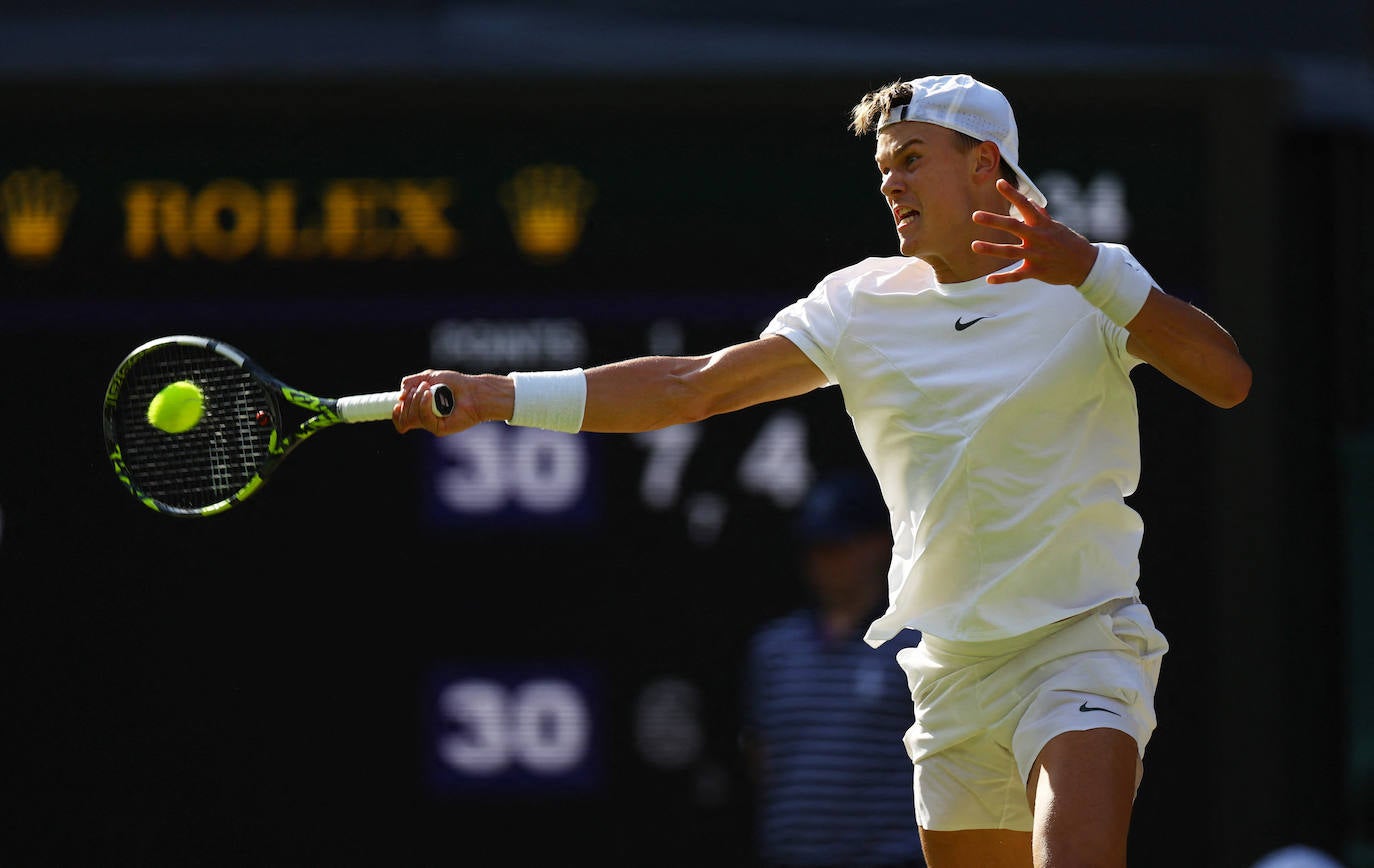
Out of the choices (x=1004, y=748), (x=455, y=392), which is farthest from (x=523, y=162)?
(x=1004, y=748)

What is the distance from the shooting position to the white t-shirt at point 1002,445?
400cm

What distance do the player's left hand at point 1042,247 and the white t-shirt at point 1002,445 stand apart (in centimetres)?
25

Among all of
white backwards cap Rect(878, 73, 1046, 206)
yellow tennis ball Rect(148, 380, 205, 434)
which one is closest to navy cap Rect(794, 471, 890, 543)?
white backwards cap Rect(878, 73, 1046, 206)

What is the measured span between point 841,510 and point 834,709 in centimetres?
55

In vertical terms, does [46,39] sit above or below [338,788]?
above

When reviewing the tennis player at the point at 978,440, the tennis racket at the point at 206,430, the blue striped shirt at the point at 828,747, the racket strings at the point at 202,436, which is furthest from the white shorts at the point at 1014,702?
the blue striped shirt at the point at 828,747

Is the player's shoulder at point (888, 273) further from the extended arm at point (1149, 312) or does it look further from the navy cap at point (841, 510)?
the navy cap at point (841, 510)

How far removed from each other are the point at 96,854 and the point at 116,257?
1.68m

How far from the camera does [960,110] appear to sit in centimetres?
410

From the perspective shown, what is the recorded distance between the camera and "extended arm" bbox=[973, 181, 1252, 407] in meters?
3.75

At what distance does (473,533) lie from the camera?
6516 millimetres

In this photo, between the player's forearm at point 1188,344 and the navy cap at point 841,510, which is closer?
the player's forearm at point 1188,344

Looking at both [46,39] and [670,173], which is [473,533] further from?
[46,39]

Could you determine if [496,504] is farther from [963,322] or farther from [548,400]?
[963,322]
